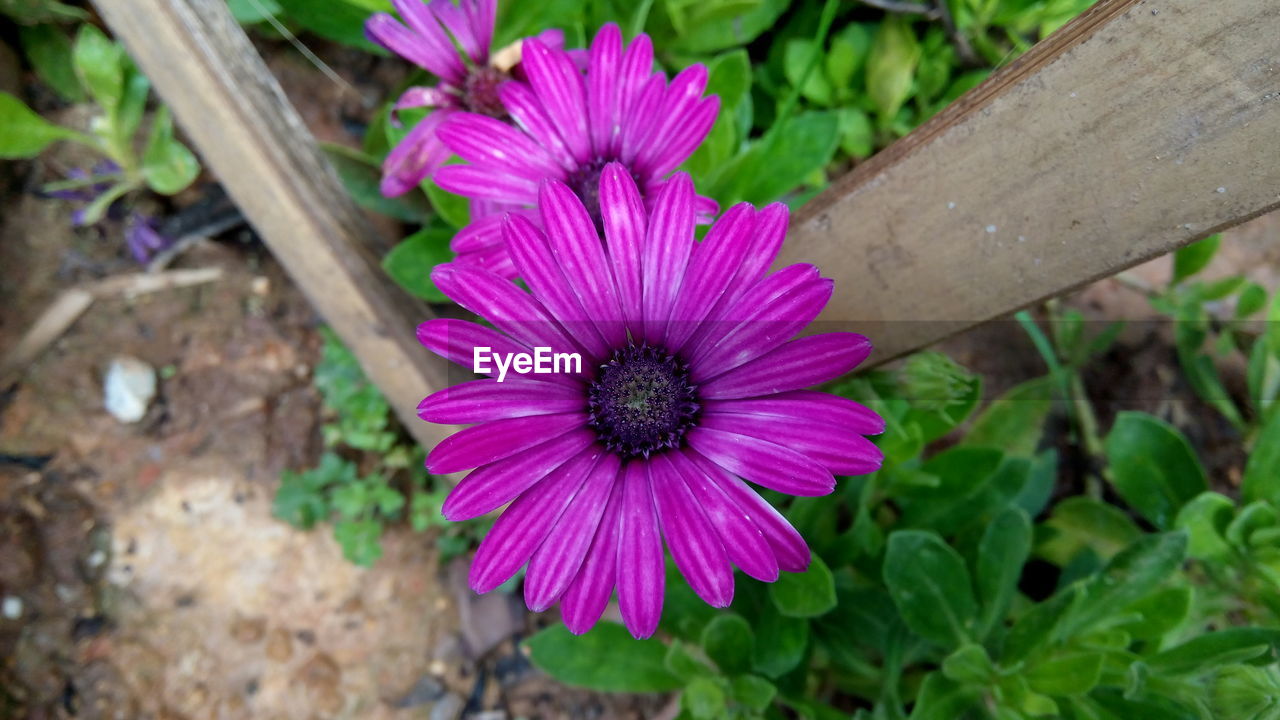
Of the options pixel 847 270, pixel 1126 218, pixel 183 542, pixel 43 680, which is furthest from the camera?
pixel 183 542

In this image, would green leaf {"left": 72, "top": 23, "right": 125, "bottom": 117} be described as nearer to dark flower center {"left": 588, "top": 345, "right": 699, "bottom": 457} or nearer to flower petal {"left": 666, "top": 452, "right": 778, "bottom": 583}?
dark flower center {"left": 588, "top": 345, "right": 699, "bottom": 457}

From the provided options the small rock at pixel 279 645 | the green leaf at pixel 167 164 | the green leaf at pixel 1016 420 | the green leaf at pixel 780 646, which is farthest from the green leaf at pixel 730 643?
the green leaf at pixel 167 164

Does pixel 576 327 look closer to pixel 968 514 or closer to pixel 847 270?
pixel 847 270

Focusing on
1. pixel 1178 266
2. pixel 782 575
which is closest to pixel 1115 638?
pixel 782 575

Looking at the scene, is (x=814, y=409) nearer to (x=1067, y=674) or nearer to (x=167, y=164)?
(x=1067, y=674)

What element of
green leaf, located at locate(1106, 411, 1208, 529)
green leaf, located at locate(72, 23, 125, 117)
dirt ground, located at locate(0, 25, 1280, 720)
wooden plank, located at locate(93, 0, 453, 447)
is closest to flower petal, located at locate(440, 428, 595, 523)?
wooden plank, located at locate(93, 0, 453, 447)

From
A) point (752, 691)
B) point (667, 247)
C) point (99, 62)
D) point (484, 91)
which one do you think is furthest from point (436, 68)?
point (752, 691)
